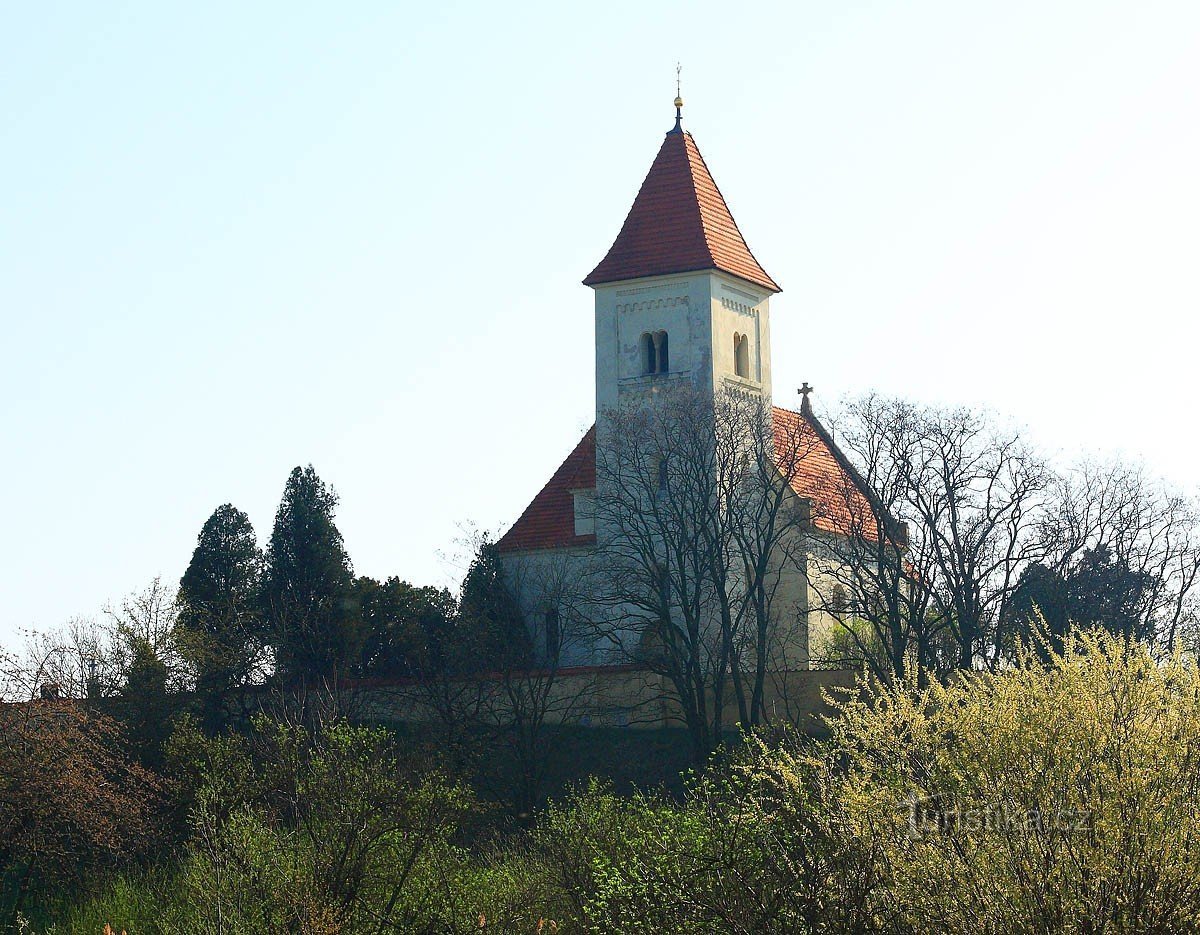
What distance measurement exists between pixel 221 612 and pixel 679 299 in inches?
587

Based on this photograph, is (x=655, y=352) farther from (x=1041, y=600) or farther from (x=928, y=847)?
(x=928, y=847)

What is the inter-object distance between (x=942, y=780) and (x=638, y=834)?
10.2 metres

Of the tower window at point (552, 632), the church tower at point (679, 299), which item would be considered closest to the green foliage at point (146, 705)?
the tower window at point (552, 632)

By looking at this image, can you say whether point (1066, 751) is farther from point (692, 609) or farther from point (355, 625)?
point (355, 625)

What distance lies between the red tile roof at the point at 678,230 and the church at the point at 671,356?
4 cm

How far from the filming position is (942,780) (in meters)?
19.6

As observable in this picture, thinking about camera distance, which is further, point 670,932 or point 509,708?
point 509,708

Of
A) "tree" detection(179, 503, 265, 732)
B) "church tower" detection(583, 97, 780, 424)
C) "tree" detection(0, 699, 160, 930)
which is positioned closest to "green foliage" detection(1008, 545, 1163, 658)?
"church tower" detection(583, 97, 780, 424)

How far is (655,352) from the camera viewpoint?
172ft

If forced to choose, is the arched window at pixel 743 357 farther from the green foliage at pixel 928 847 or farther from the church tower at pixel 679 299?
the green foliage at pixel 928 847

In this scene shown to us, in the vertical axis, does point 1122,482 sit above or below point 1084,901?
above

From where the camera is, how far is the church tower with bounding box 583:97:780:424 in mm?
51969

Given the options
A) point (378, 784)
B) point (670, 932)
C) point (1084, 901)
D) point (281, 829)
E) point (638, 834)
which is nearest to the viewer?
point (1084, 901)

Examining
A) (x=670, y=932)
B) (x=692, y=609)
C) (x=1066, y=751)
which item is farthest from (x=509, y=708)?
(x=1066, y=751)
